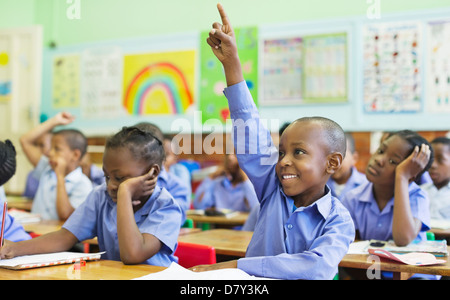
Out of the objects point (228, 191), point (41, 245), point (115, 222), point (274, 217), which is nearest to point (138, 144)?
point (115, 222)

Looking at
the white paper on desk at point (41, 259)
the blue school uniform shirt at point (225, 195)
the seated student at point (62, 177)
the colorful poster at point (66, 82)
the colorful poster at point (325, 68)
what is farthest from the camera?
the colorful poster at point (66, 82)

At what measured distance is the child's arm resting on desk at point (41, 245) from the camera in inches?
51.4

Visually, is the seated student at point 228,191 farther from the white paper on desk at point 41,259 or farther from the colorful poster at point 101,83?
the white paper on desk at point 41,259

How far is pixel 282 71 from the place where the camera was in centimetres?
464

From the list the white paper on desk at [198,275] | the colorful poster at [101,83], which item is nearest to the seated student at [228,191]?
the colorful poster at [101,83]

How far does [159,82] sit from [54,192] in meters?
2.41

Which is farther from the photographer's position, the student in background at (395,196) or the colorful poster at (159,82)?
the colorful poster at (159,82)

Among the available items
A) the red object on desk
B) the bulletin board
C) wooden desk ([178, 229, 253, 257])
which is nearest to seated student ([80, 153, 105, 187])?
wooden desk ([178, 229, 253, 257])

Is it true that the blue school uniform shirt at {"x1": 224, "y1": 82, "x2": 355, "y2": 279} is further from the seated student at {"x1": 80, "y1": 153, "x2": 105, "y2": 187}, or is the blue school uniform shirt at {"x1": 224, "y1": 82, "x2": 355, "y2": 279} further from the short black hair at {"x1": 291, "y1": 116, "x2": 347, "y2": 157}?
the seated student at {"x1": 80, "y1": 153, "x2": 105, "y2": 187}

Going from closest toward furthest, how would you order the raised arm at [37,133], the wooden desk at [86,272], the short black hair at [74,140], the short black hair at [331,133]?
the wooden desk at [86,272] → the short black hair at [331,133] → the raised arm at [37,133] → the short black hair at [74,140]

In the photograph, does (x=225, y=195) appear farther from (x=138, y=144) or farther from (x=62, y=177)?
(x=138, y=144)

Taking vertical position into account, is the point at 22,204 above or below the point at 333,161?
below

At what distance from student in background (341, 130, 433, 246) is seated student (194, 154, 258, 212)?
137cm
